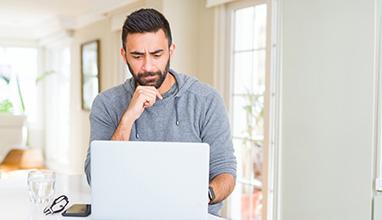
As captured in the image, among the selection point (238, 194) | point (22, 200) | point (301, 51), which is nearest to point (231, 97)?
point (238, 194)

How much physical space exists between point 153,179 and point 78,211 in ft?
1.02

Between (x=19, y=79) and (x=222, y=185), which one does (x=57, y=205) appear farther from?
(x=19, y=79)

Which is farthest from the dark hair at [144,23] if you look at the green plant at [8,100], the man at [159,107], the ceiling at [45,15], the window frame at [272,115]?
the green plant at [8,100]

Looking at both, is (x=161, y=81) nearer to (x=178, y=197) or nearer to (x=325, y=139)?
(x=178, y=197)

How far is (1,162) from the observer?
6418 millimetres

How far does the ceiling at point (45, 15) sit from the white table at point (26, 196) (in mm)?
3296

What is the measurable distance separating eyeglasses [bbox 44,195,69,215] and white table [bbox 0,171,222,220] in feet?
0.05

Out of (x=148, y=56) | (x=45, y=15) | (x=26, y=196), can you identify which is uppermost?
(x=45, y=15)

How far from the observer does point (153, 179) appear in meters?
1.18

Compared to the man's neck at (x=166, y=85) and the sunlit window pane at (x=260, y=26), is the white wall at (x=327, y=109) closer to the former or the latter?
the sunlit window pane at (x=260, y=26)

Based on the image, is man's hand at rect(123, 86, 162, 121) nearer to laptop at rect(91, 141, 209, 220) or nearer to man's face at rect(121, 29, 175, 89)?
man's face at rect(121, 29, 175, 89)

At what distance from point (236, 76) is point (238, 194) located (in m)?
0.94

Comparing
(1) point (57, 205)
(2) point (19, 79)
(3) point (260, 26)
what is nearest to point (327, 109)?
(3) point (260, 26)

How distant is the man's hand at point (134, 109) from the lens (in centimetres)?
156
